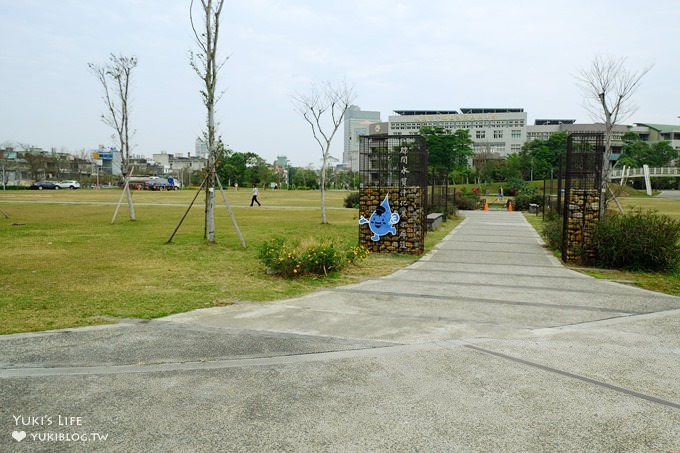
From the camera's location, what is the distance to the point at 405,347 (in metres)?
5.26

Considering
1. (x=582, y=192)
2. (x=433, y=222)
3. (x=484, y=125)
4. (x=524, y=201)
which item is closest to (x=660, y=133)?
(x=484, y=125)

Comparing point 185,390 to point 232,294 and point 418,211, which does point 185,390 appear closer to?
point 232,294

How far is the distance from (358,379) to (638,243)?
8.44 m

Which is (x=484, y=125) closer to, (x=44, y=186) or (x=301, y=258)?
(x=44, y=186)

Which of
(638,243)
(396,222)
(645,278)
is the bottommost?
(645,278)

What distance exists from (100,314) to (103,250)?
637cm

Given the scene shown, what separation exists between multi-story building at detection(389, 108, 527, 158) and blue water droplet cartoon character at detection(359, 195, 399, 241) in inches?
3662

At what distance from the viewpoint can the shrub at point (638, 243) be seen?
33.4ft

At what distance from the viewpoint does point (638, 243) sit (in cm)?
1028

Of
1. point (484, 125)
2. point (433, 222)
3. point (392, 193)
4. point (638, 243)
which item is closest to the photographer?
point (638, 243)

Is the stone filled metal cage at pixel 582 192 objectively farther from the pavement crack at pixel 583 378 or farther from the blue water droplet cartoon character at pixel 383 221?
the pavement crack at pixel 583 378

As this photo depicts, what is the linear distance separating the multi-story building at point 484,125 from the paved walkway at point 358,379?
9988cm

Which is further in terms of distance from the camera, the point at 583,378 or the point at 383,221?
the point at 383,221

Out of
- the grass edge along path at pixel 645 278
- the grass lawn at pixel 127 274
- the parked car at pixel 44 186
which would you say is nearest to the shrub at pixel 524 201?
the grass lawn at pixel 127 274
